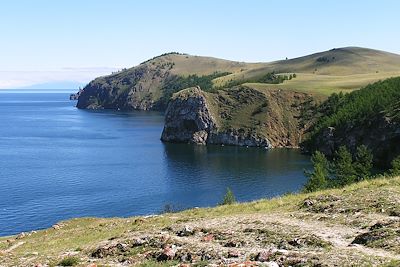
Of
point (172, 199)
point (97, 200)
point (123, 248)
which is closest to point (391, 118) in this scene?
point (172, 199)

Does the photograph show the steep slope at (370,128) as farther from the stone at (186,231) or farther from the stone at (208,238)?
the stone at (208,238)

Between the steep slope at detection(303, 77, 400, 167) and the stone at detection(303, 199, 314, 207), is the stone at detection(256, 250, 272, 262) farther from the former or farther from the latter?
the steep slope at detection(303, 77, 400, 167)

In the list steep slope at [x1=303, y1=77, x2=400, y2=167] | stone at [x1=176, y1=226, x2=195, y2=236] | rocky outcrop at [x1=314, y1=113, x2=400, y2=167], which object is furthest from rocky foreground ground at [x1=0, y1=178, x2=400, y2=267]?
steep slope at [x1=303, y1=77, x2=400, y2=167]

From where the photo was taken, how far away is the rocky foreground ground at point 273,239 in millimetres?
23688

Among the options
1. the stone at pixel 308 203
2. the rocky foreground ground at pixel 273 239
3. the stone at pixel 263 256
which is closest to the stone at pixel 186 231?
the rocky foreground ground at pixel 273 239

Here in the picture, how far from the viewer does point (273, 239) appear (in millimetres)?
27859

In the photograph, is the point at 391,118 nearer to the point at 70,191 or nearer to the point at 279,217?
the point at 70,191

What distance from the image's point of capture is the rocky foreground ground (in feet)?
77.7

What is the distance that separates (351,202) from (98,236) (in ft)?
64.8

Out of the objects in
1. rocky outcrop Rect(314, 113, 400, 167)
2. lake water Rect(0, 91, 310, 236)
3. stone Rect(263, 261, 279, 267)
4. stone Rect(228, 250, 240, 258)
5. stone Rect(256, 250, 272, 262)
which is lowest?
lake water Rect(0, 91, 310, 236)

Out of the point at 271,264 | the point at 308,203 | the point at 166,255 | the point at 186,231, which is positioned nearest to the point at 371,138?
the point at 308,203

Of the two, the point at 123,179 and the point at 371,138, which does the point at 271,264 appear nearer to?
the point at 123,179

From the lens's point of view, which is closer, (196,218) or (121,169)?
(196,218)

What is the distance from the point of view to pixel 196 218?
3850cm
